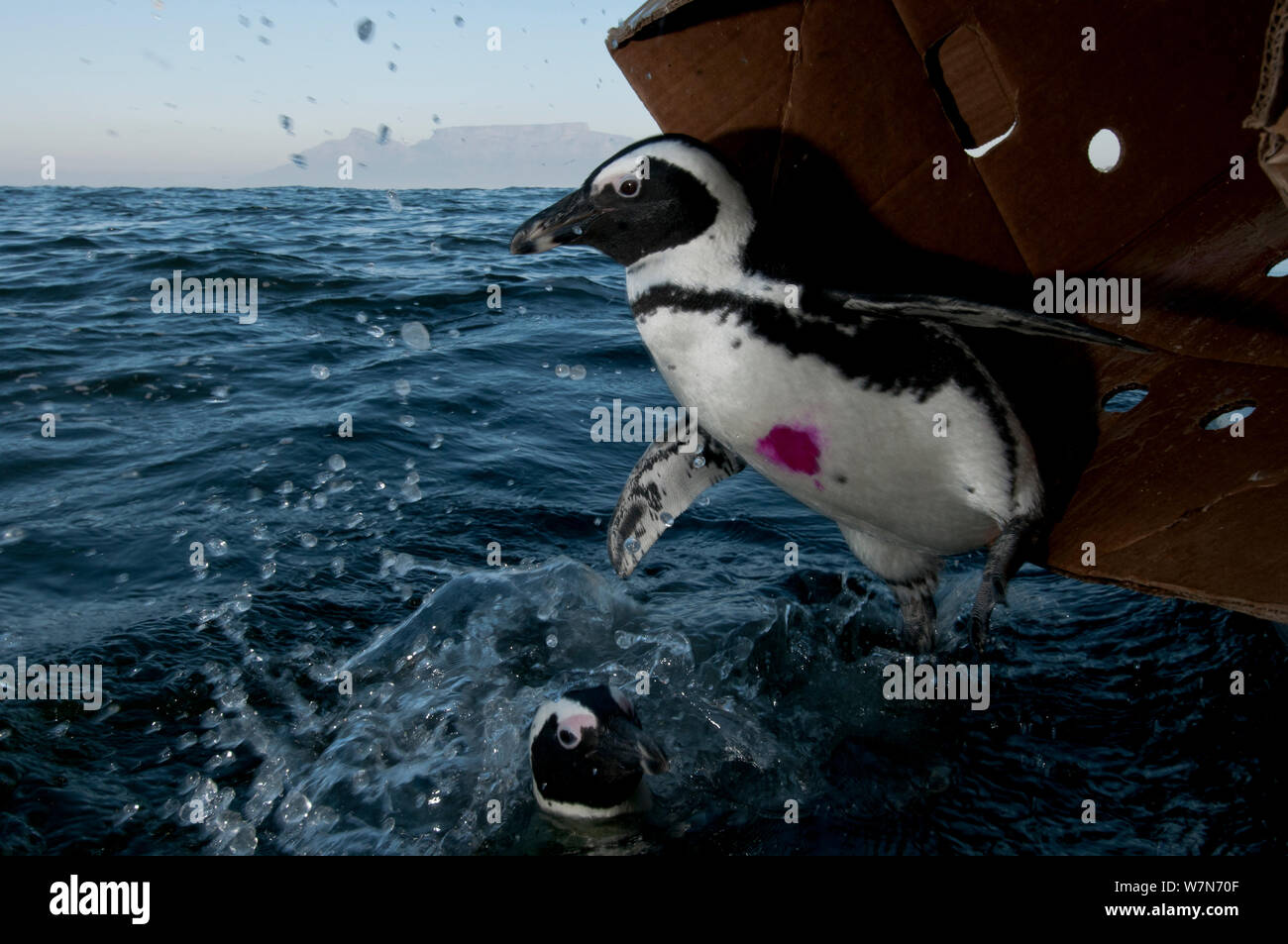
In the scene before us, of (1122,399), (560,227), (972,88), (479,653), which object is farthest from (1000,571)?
(479,653)

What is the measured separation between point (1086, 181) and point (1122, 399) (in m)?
0.72

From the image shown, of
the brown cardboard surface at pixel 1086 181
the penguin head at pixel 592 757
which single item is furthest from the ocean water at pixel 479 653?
the brown cardboard surface at pixel 1086 181

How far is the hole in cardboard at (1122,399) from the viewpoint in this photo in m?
2.58

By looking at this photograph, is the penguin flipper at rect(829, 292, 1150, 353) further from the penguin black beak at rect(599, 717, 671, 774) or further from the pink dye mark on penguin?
the penguin black beak at rect(599, 717, 671, 774)

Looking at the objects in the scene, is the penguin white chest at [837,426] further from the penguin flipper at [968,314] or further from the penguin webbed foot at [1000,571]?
the penguin flipper at [968,314]

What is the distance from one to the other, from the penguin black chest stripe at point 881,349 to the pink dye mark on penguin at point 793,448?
0.66 ft

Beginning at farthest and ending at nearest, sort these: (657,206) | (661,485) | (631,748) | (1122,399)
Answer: (661,485) → (631,748) → (1122,399) → (657,206)

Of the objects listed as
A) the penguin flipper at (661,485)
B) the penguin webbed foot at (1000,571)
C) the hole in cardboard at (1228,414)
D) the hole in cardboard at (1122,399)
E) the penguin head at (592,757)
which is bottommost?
the penguin head at (592,757)

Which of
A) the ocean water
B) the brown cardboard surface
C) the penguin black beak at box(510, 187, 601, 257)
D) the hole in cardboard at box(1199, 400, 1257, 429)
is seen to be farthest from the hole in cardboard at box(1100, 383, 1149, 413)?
the penguin black beak at box(510, 187, 601, 257)

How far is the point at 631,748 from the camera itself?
117 inches

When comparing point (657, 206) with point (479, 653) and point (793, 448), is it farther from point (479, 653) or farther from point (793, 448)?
point (479, 653)

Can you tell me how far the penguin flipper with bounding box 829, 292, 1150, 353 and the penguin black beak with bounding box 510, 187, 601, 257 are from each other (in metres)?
0.70

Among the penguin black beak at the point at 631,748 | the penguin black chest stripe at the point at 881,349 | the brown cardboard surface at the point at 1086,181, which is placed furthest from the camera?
the penguin black beak at the point at 631,748

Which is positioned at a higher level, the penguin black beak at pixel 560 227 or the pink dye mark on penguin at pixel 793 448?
the penguin black beak at pixel 560 227
